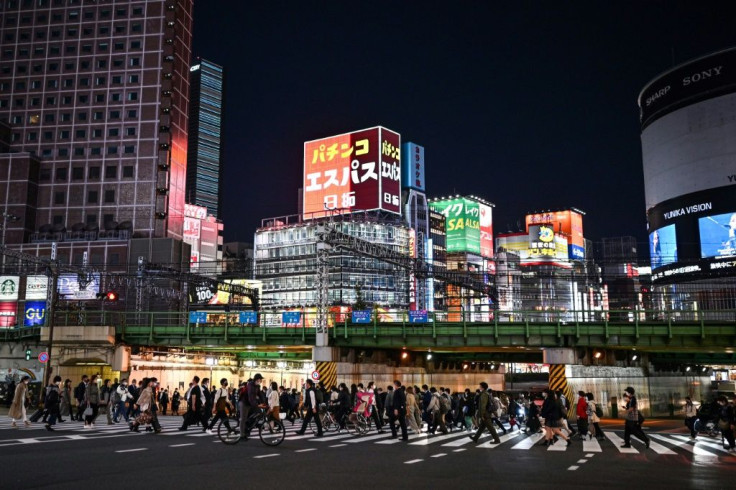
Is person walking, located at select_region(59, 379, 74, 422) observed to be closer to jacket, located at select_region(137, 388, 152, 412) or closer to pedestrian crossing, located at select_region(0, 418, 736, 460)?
pedestrian crossing, located at select_region(0, 418, 736, 460)

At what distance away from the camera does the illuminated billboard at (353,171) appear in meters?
90.0

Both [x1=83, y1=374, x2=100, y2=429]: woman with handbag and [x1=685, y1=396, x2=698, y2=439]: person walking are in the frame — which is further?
[x1=685, y1=396, x2=698, y2=439]: person walking

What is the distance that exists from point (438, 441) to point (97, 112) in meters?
80.8

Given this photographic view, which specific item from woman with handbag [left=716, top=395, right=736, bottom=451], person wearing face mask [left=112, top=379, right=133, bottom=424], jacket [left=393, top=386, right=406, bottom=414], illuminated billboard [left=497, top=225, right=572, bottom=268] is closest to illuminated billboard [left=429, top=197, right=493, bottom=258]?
illuminated billboard [left=497, top=225, right=572, bottom=268]

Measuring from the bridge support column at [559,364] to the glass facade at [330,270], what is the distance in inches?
2002

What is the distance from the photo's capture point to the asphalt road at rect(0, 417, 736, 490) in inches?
472

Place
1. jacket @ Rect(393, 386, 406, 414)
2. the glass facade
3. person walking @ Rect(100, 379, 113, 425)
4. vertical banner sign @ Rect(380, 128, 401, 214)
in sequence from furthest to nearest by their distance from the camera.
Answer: the glass facade < vertical banner sign @ Rect(380, 128, 401, 214) < person walking @ Rect(100, 379, 113, 425) < jacket @ Rect(393, 386, 406, 414)

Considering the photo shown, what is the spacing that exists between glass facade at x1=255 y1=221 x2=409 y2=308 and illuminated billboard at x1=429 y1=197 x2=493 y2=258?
51431 mm

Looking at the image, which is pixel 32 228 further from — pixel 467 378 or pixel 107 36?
pixel 467 378

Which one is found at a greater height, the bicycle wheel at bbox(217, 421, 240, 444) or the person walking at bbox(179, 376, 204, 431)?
the person walking at bbox(179, 376, 204, 431)

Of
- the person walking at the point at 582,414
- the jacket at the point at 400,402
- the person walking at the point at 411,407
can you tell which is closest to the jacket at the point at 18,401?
the jacket at the point at 400,402

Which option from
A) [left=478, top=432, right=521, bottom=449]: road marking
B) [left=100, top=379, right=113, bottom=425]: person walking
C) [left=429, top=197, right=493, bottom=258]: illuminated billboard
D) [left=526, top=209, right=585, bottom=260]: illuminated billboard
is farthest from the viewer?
[left=526, top=209, right=585, bottom=260]: illuminated billboard

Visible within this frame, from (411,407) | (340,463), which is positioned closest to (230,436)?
(340,463)

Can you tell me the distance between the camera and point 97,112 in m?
89.3
